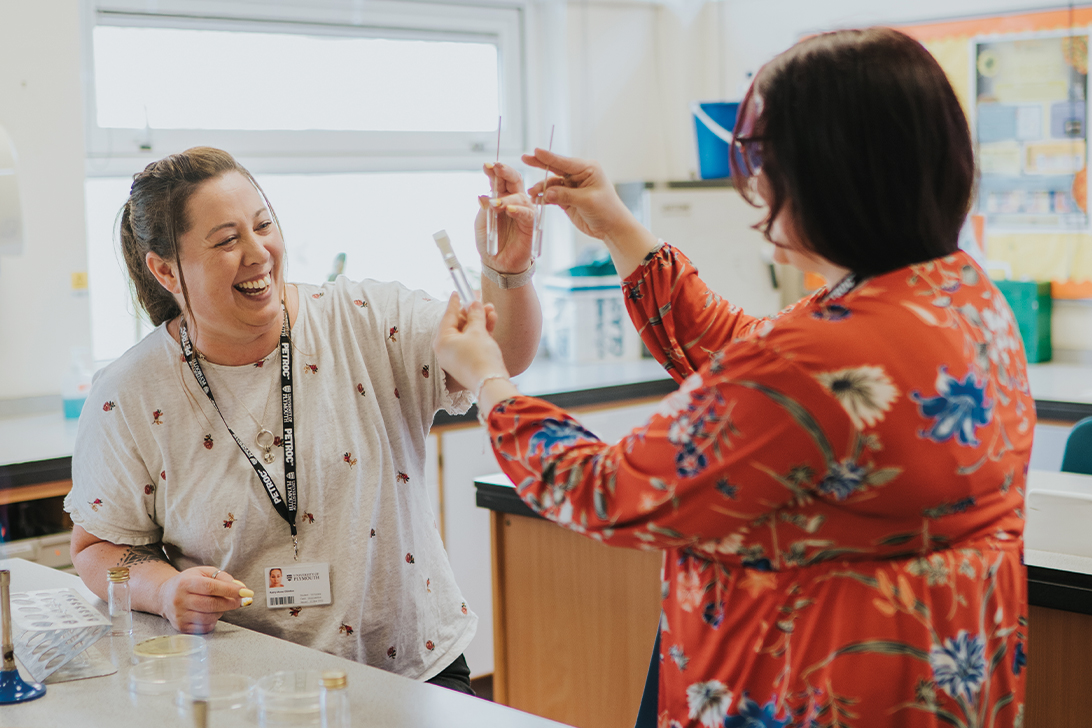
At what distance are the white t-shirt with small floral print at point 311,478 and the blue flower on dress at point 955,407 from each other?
86 centimetres

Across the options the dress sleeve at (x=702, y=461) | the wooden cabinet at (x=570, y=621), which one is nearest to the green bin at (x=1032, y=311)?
the wooden cabinet at (x=570, y=621)

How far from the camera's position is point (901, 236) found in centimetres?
99

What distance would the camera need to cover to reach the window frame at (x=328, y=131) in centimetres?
327

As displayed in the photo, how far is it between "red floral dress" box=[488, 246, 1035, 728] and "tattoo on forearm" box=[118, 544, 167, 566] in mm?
763

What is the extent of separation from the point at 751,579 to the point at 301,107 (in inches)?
119

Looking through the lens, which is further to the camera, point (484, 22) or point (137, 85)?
point (484, 22)

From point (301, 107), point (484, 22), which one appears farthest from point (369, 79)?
point (484, 22)

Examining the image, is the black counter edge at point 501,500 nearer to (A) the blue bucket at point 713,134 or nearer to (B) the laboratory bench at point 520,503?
(B) the laboratory bench at point 520,503

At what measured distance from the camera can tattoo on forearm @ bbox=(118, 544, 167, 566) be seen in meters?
1.55

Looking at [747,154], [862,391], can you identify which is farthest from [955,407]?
[747,154]

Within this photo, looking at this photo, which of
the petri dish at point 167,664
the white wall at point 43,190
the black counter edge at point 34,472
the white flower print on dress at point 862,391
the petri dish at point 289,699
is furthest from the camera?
the white wall at point 43,190

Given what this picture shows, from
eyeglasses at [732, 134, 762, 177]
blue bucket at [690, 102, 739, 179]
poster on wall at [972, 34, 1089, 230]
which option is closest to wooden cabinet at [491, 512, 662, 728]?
eyeglasses at [732, 134, 762, 177]

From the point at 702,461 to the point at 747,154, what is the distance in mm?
320

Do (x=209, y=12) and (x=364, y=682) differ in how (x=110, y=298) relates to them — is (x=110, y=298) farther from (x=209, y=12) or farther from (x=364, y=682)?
(x=364, y=682)
